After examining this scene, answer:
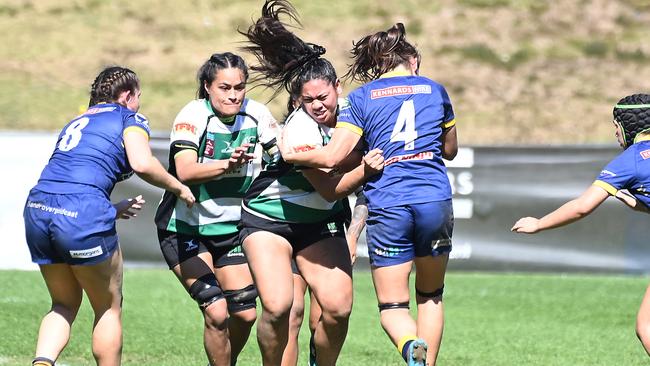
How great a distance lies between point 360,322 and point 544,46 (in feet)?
56.7

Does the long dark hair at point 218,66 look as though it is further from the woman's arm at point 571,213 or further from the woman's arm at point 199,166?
the woman's arm at point 571,213

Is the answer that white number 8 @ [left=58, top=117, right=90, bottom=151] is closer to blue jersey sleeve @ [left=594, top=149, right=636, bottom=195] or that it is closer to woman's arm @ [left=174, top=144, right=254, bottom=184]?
woman's arm @ [left=174, top=144, right=254, bottom=184]

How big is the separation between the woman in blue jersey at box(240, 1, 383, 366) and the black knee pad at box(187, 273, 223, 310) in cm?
43

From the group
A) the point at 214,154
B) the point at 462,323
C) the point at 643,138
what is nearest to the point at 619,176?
the point at 643,138

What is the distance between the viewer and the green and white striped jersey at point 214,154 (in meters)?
6.32

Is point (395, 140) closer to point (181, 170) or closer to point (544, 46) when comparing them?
point (181, 170)

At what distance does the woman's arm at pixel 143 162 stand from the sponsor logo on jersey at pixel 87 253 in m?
0.46

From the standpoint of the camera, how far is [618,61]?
25.0 m

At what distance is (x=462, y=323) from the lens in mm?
9734

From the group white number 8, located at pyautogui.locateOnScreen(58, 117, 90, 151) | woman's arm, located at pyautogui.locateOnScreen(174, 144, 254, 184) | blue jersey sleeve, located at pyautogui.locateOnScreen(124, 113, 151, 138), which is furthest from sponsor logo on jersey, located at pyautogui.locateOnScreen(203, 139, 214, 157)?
white number 8, located at pyautogui.locateOnScreen(58, 117, 90, 151)

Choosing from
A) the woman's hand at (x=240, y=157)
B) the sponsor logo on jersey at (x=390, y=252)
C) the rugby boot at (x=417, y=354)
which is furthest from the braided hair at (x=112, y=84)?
the rugby boot at (x=417, y=354)

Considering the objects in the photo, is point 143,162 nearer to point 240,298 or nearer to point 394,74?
point 240,298

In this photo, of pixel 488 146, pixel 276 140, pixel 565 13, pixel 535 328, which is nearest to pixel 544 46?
pixel 565 13

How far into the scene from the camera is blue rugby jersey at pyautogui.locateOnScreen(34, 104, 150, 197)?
5785 mm
